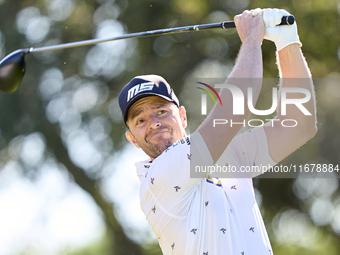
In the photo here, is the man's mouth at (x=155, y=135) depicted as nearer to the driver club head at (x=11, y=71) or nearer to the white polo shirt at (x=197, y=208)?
the white polo shirt at (x=197, y=208)

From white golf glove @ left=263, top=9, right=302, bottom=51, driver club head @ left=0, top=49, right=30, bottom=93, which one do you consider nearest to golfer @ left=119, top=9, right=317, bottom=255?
white golf glove @ left=263, top=9, right=302, bottom=51

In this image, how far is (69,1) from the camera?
24.6 feet

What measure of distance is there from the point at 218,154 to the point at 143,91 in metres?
0.58

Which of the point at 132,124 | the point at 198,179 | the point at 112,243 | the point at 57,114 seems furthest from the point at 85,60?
the point at 198,179

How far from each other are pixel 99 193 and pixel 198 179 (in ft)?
16.1

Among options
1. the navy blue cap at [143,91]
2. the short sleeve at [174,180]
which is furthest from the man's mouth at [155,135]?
the short sleeve at [174,180]

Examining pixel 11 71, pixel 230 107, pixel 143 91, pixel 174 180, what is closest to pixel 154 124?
pixel 143 91

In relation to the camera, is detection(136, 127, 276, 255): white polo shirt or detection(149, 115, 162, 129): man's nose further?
detection(149, 115, 162, 129): man's nose

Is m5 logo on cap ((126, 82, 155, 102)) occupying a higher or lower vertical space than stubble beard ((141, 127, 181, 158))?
higher

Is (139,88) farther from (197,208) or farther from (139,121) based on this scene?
(197,208)

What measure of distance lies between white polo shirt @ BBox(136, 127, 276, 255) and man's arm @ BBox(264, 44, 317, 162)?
263mm

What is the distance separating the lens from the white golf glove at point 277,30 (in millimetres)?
2240

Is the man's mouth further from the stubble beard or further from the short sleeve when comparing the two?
the short sleeve

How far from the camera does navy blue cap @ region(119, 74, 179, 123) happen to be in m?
2.52
